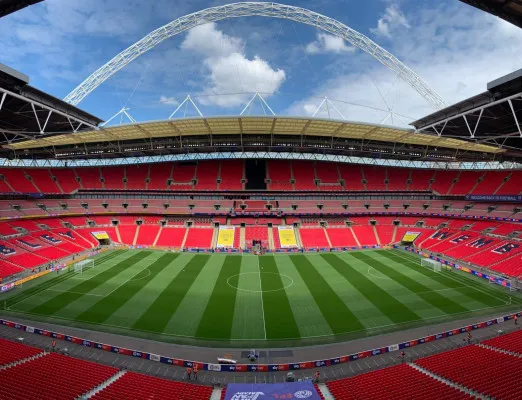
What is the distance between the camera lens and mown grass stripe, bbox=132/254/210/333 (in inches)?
873

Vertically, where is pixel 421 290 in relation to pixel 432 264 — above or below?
below

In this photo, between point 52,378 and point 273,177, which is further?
point 273,177

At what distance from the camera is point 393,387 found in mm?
13703

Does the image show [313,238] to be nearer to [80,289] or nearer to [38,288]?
[80,289]

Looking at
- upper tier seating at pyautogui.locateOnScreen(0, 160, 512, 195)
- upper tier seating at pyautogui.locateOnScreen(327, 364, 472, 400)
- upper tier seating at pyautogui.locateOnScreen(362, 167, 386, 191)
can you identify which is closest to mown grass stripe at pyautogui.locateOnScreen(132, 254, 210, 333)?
upper tier seating at pyautogui.locateOnScreen(327, 364, 472, 400)

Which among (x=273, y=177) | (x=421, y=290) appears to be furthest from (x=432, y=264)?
(x=273, y=177)

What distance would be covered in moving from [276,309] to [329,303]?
4882 mm

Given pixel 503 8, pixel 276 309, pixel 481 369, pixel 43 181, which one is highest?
pixel 43 181

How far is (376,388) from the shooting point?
13656 millimetres

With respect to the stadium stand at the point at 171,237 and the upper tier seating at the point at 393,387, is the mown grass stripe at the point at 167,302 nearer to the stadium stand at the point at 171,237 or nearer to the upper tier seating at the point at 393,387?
the stadium stand at the point at 171,237

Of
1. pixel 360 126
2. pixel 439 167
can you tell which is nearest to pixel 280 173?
pixel 360 126

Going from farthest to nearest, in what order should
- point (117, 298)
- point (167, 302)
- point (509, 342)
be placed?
point (117, 298)
point (167, 302)
point (509, 342)

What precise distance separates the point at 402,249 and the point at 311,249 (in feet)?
48.3

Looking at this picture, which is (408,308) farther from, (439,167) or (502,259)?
(439,167)
